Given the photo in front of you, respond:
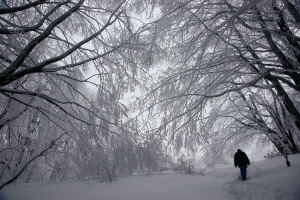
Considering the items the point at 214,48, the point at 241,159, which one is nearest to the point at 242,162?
the point at 241,159

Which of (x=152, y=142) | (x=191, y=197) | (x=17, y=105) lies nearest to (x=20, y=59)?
(x=17, y=105)

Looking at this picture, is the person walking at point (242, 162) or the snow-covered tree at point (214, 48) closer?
the snow-covered tree at point (214, 48)

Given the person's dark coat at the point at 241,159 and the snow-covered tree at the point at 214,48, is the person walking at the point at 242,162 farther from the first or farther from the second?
the snow-covered tree at the point at 214,48

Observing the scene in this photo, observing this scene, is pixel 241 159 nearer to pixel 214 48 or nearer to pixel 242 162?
pixel 242 162

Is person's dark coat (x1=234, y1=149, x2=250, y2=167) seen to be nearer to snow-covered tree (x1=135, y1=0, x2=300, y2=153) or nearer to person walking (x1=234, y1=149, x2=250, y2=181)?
person walking (x1=234, y1=149, x2=250, y2=181)

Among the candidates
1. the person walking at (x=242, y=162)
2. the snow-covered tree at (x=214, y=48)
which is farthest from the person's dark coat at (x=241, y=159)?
the snow-covered tree at (x=214, y=48)

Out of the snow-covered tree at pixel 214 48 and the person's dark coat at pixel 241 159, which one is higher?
the snow-covered tree at pixel 214 48

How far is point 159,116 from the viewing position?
193 inches

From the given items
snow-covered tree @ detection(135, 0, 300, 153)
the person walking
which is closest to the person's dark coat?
the person walking

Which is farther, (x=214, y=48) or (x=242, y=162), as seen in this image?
(x=242, y=162)

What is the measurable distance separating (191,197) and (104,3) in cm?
482

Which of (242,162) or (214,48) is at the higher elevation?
(214,48)

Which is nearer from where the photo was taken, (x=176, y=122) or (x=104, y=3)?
(x=104, y=3)

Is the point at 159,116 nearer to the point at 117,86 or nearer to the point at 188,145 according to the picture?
the point at 188,145
